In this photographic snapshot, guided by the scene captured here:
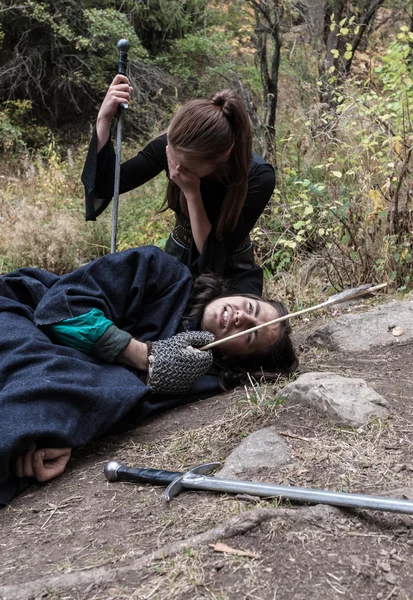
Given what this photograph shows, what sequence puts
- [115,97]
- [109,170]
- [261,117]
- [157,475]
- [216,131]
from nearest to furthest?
1. [157,475]
2. [216,131]
3. [115,97]
4. [109,170]
5. [261,117]

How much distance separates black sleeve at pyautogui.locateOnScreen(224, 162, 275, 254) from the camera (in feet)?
10.4

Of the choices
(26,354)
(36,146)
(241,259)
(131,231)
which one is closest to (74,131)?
(36,146)

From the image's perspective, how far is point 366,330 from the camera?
331 cm

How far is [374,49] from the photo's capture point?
7930 mm

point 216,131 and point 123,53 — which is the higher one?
point 123,53

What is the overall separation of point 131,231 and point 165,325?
3.20 m

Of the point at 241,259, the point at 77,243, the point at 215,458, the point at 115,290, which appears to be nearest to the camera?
the point at 215,458

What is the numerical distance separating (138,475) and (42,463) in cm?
40

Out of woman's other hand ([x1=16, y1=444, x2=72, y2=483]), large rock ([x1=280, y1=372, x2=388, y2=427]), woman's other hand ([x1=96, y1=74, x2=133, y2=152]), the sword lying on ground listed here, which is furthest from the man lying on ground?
woman's other hand ([x1=96, y1=74, x2=133, y2=152])

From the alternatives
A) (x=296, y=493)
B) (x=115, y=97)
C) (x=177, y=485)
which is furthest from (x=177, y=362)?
(x=115, y=97)

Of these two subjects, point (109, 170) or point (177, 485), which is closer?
point (177, 485)

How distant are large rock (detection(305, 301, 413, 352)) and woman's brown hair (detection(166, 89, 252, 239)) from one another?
3.18 ft

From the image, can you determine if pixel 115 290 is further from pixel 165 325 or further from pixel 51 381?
pixel 51 381

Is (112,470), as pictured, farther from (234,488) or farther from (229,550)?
(229,550)
